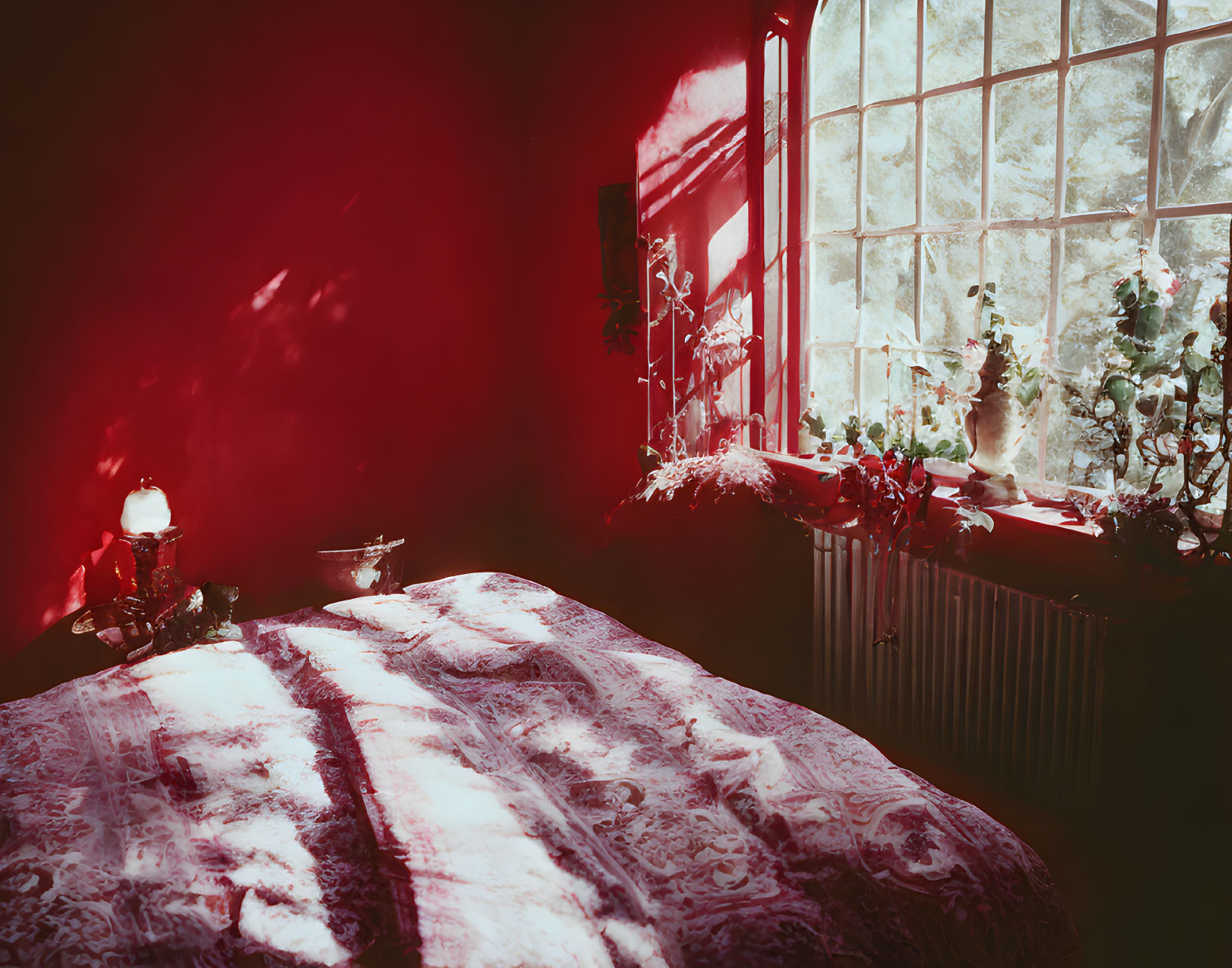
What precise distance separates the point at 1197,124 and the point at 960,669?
1.41 meters

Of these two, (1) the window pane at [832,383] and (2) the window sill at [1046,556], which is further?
(1) the window pane at [832,383]

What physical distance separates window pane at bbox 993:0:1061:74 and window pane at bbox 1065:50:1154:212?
4.8 inches

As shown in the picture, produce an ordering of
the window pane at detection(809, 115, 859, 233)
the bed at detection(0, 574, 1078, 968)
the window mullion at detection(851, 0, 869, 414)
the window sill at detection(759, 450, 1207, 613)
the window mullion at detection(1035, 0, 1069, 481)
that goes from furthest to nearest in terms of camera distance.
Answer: the window pane at detection(809, 115, 859, 233) < the window mullion at detection(851, 0, 869, 414) < the window mullion at detection(1035, 0, 1069, 481) < the window sill at detection(759, 450, 1207, 613) < the bed at detection(0, 574, 1078, 968)

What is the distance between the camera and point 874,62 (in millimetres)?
2721

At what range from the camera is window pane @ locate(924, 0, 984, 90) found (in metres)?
2.41

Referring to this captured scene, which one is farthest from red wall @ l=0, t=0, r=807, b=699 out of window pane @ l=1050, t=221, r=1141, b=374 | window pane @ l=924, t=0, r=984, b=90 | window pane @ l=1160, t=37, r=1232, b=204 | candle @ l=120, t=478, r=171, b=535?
window pane @ l=1160, t=37, r=1232, b=204

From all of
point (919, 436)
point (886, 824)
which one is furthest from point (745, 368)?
point (886, 824)

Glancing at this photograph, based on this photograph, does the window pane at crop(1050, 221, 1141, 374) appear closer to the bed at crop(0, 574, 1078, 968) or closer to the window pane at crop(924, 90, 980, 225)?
the window pane at crop(924, 90, 980, 225)

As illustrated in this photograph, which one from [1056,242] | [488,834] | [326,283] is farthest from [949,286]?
[326,283]

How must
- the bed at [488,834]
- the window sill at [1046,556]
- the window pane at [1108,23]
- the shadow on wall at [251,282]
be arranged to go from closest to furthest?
the bed at [488,834] → the window sill at [1046,556] → the window pane at [1108,23] → the shadow on wall at [251,282]

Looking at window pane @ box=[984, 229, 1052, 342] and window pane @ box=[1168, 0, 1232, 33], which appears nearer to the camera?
window pane @ box=[1168, 0, 1232, 33]

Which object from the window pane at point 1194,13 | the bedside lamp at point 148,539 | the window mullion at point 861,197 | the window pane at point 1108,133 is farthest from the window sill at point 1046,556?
the bedside lamp at point 148,539

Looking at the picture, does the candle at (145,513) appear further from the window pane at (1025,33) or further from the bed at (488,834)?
the window pane at (1025,33)

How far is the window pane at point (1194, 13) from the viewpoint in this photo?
1.86 metres
